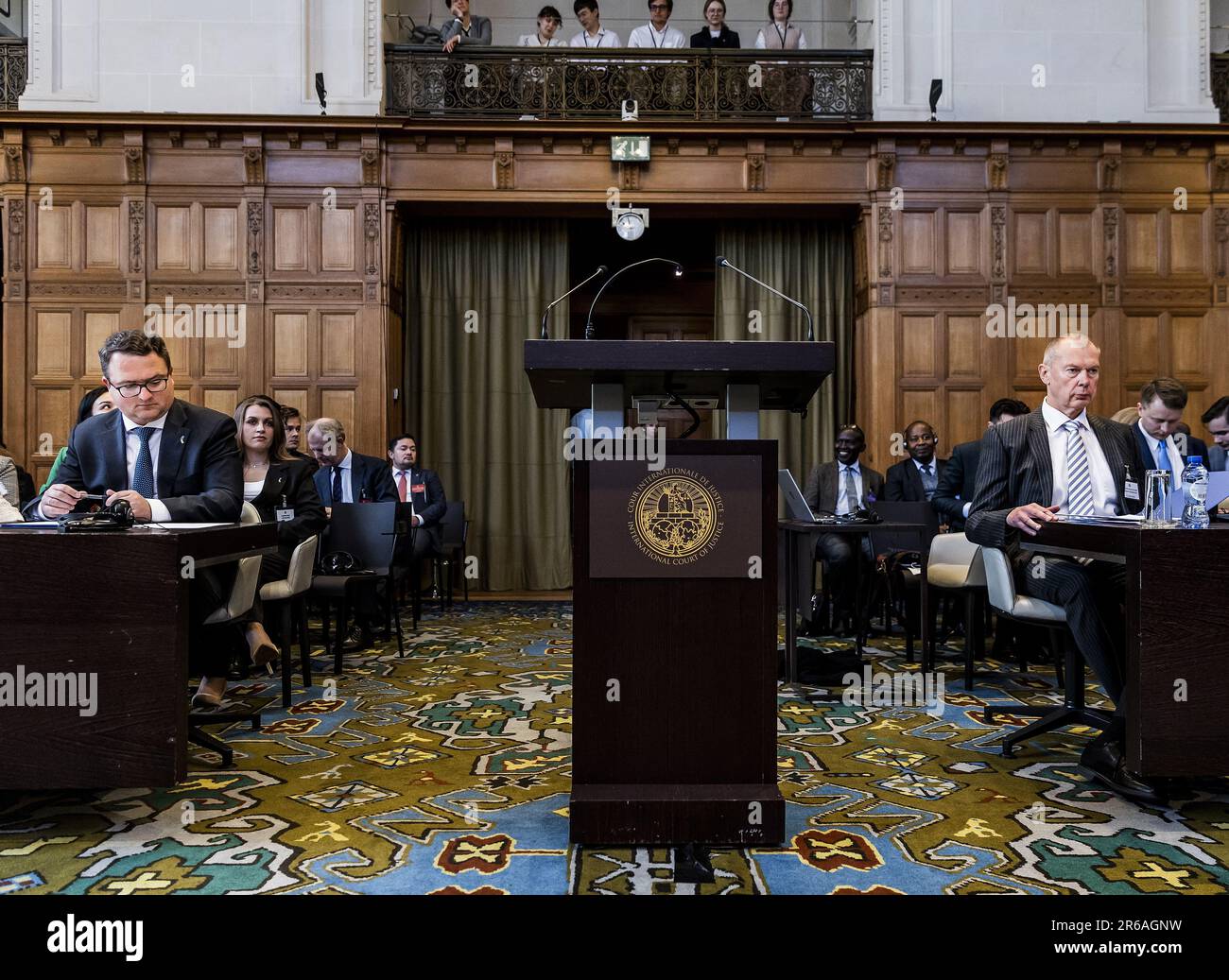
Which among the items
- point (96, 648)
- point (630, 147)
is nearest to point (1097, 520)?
point (96, 648)

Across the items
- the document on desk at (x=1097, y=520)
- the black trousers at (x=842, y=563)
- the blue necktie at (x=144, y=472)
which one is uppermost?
the blue necktie at (x=144, y=472)

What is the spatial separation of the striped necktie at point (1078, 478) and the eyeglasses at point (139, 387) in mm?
3322

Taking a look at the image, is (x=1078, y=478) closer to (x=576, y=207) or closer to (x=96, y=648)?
(x=96, y=648)

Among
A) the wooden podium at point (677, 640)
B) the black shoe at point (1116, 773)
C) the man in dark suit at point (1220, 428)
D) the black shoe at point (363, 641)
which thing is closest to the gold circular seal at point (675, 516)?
the wooden podium at point (677, 640)

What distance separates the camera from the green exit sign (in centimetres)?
793

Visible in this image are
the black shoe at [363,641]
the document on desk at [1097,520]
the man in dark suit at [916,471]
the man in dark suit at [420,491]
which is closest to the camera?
the document on desk at [1097,520]

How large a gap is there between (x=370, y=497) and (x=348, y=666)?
1.47 metres

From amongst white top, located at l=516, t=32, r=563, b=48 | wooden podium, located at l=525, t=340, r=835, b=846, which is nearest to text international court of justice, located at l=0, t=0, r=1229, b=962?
wooden podium, located at l=525, t=340, r=835, b=846

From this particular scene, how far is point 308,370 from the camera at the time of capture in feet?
26.3

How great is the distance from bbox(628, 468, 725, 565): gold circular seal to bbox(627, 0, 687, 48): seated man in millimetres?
7284

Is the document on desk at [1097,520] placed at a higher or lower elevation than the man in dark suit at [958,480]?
lower

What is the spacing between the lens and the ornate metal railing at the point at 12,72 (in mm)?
7828

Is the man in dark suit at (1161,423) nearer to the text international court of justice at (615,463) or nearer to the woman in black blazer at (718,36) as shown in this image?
the text international court of justice at (615,463)

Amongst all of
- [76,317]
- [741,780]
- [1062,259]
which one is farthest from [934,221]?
[76,317]
